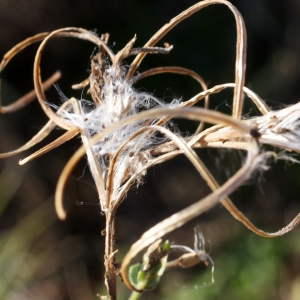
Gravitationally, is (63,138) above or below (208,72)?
above

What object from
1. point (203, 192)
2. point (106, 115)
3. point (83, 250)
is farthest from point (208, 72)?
point (106, 115)

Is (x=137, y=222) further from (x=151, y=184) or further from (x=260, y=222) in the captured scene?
(x=260, y=222)

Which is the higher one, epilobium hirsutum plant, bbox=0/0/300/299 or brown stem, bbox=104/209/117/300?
epilobium hirsutum plant, bbox=0/0/300/299

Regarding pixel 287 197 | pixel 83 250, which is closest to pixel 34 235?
pixel 83 250

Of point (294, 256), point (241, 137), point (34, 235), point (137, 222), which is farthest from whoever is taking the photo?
point (137, 222)

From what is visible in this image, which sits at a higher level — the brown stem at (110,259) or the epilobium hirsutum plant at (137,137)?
the epilobium hirsutum plant at (137,137)

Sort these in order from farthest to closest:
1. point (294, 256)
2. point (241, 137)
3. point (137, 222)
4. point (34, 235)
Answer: point (137, 222) < point (294, 256) < point (34, 235) < point (241, 137)

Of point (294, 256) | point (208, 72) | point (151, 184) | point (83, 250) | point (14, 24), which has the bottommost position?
point (294, 256)

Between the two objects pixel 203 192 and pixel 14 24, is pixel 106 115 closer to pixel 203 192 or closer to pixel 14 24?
pixel 14 24

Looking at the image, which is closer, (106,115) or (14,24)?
(106,115)
